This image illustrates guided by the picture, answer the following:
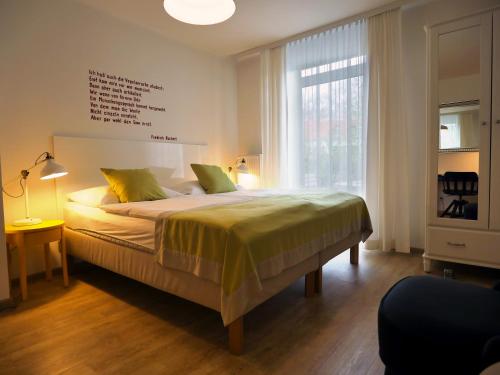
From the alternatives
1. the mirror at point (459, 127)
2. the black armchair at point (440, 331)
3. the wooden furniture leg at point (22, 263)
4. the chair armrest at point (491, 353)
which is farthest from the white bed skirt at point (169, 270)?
the mirror at point (459, 127)

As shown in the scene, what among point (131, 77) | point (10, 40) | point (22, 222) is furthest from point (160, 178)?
point (10, 40)

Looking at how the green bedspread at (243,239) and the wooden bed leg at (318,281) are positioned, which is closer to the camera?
the green bedspread at (243,239)

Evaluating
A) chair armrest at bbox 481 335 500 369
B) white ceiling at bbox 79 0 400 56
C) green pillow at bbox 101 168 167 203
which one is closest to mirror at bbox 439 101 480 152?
white ceiling at bbox 79 0 400 56

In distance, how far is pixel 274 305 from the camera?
2035mm

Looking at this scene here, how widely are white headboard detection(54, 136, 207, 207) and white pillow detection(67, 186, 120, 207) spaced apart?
164 mm

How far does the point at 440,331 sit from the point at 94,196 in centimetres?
257

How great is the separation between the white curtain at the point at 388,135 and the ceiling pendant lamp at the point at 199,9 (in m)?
1.89

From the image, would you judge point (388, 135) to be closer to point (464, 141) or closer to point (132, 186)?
point (464, 141)

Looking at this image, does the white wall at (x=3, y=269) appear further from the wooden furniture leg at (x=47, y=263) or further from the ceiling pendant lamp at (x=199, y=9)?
the ceiling pendant lamp at (x=199, y=9)

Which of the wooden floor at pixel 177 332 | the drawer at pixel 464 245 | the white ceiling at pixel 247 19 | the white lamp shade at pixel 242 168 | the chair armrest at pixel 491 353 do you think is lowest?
the wooden floor at pixel 177 332

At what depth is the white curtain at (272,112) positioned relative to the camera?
3984mm

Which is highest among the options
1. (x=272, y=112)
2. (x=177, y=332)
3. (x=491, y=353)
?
(x=272, y=112)

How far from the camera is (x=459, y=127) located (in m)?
2.43

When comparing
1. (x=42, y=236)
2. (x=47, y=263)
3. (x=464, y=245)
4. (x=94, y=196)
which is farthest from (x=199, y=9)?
(x=464, y=245)
